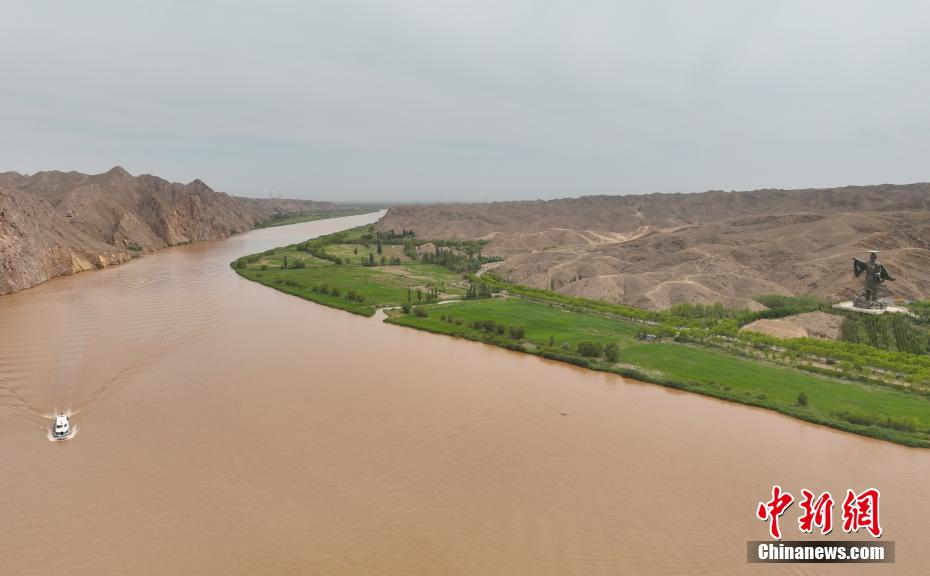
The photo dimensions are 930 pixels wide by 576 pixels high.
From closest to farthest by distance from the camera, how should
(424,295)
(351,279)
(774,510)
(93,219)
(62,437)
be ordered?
(774,510) < (62,437) < (424,295) < (351,279) < (93,219)

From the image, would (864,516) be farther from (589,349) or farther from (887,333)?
(887,333)

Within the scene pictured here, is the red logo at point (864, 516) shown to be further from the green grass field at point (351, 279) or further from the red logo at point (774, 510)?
the green grass field at point (351, 279)

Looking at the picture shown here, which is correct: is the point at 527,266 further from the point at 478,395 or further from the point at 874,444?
the point at 874,444

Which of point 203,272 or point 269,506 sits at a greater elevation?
point 203,272

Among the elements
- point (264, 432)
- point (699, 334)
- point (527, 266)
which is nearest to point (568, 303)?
point (699, 334)

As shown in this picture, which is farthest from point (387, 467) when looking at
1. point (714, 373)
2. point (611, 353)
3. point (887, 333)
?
point (887, 333)

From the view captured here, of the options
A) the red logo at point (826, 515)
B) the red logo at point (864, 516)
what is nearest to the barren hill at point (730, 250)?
the red logo at point (826, 515)
